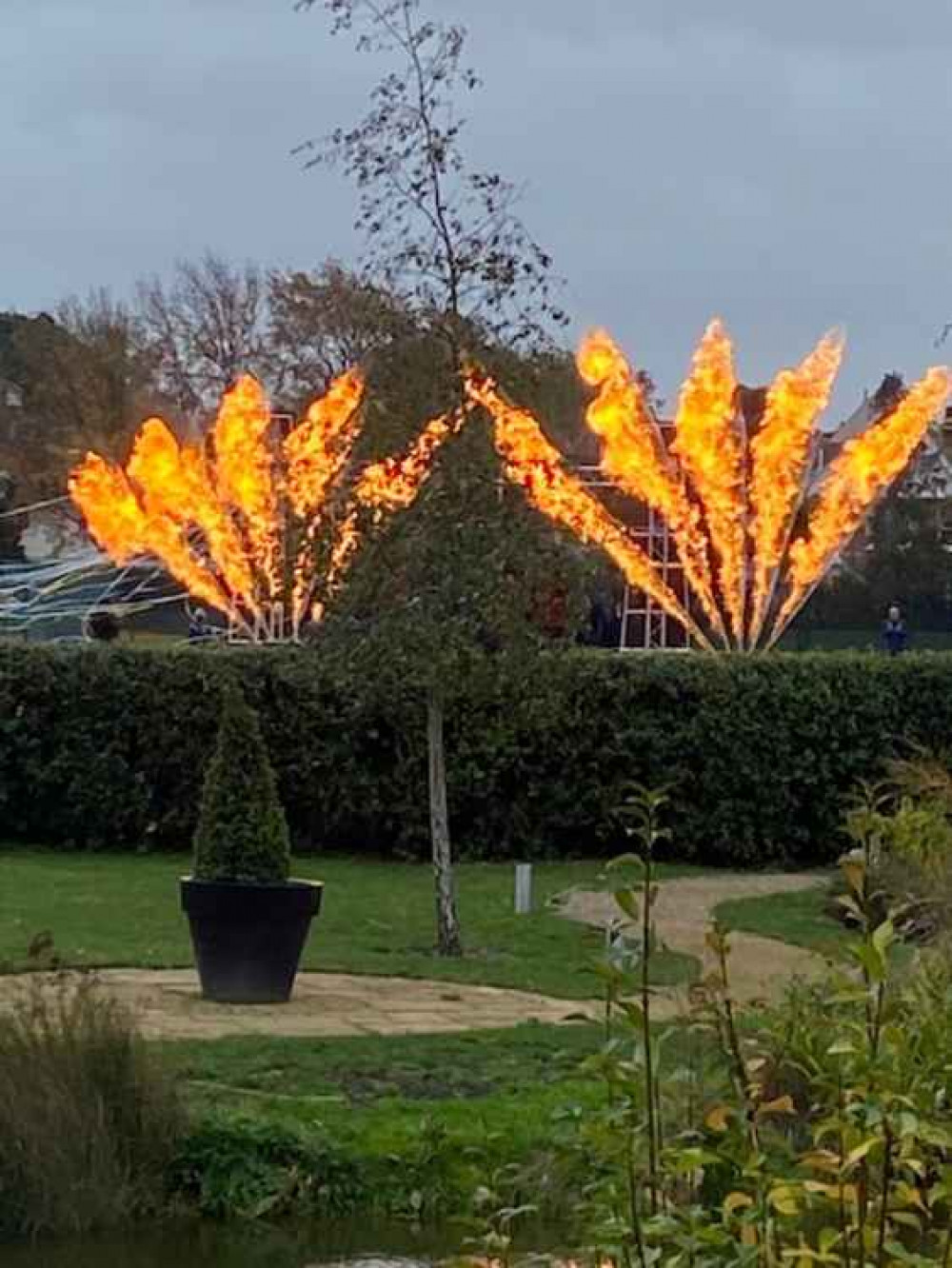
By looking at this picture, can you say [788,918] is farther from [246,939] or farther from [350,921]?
[246,939]

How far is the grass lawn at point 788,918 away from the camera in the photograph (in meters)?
14.5

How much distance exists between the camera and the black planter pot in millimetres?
11148

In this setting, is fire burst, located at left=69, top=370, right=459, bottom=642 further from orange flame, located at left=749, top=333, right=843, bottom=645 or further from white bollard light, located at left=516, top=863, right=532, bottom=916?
white bollard light, located at left=516, top=863, right=532, bottom=916

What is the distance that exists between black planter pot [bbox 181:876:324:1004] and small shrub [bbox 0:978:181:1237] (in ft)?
10.3

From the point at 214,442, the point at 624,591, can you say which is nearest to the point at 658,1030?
the point at 624,591

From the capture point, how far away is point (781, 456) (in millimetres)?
32250

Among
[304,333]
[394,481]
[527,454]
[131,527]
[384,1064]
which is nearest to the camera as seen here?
[384,1064]

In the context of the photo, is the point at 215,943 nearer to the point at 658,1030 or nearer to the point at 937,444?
the point at 658,1030

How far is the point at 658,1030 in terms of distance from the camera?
4020 millimetres

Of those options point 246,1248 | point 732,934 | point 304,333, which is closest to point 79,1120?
point 246,1248

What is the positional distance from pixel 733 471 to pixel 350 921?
1897 cm

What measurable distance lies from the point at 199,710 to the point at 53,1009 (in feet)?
35.1

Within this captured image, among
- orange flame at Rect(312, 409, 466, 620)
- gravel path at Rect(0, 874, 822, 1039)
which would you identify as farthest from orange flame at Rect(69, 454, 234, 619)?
gravel path at Rect(0, 874, 822, 1039)

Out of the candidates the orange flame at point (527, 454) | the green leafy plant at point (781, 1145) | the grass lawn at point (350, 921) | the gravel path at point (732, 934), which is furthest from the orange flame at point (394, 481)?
the green leafy plant at point (781, 1145)
